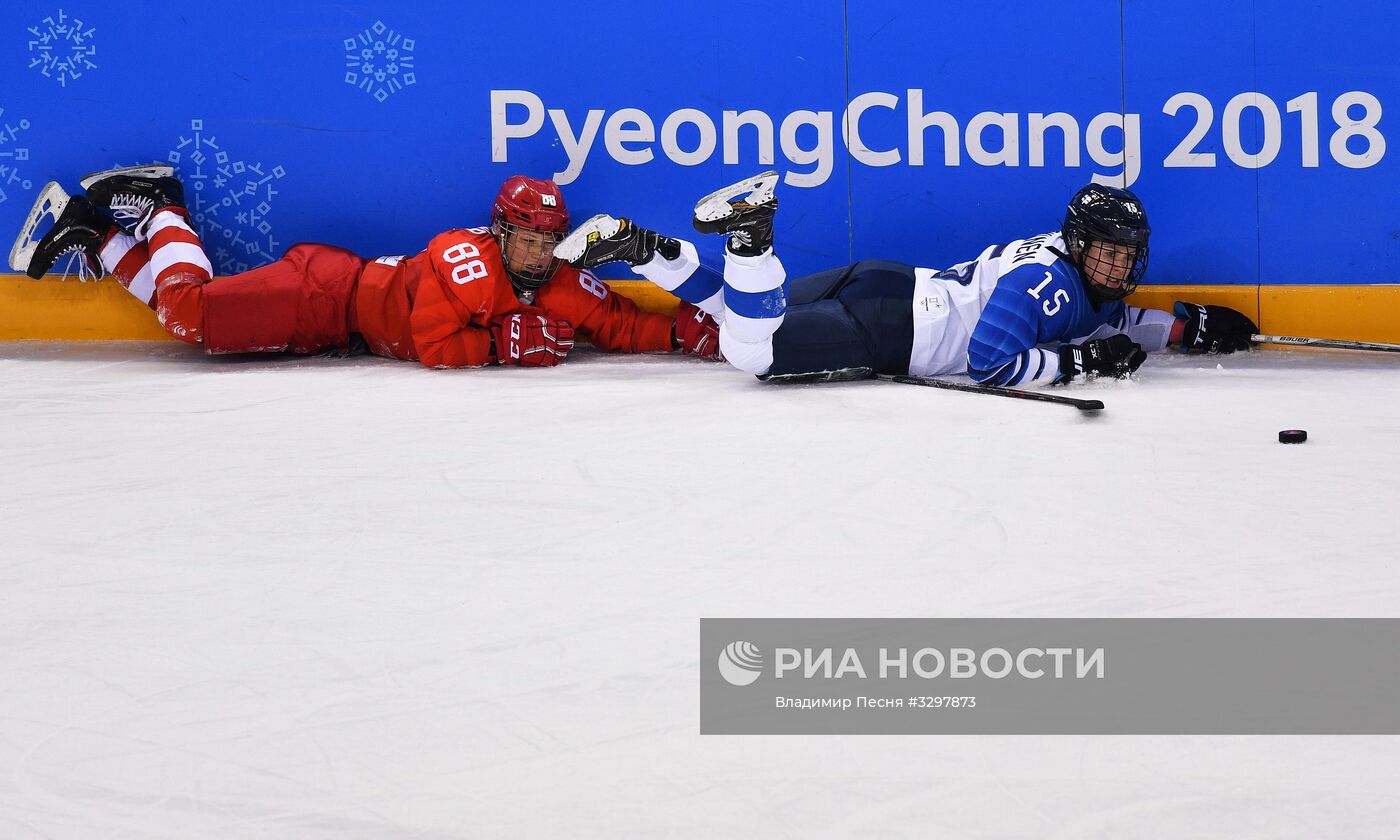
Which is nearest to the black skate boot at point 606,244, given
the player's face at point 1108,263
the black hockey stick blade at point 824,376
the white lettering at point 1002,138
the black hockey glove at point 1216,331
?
the black hockey stick blade at point 824,376

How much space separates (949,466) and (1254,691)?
1.15 meters

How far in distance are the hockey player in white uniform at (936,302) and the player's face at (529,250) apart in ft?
1.24

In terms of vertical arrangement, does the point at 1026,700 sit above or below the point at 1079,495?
below

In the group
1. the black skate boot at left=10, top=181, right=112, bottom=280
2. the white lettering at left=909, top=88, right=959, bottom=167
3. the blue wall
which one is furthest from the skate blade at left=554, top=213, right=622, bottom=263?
the black skate boot at left=10, top=181, right=112, bottom=280

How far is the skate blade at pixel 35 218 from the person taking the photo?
4.34m

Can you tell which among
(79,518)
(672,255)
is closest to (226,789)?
(79,518)

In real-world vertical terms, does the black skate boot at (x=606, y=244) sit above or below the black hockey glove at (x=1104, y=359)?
above

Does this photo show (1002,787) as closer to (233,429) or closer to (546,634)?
(546,634)

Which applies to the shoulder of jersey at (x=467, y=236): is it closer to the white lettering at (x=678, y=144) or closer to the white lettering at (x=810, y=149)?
the white lettering at (x=678, y=144)

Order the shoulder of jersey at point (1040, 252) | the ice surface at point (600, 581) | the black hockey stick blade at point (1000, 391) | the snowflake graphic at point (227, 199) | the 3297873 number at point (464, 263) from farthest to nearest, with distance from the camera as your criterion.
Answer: the snowflake graphic at point (227, 199) < the 3297873 number at point (464, 263) < the shoulder of jersey at point (1040, 252) < the black hockey stick blade at point (1000, 391) < the ice surface at point (600, 581)

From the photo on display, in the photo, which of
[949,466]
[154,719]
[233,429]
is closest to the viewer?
[154,719]

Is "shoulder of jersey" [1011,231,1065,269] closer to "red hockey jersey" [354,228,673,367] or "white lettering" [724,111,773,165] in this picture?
"white lettering" [724,111,773,165]

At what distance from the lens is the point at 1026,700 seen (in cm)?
171

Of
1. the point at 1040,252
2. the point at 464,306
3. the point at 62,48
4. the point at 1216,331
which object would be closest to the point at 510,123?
the point at 464,306
